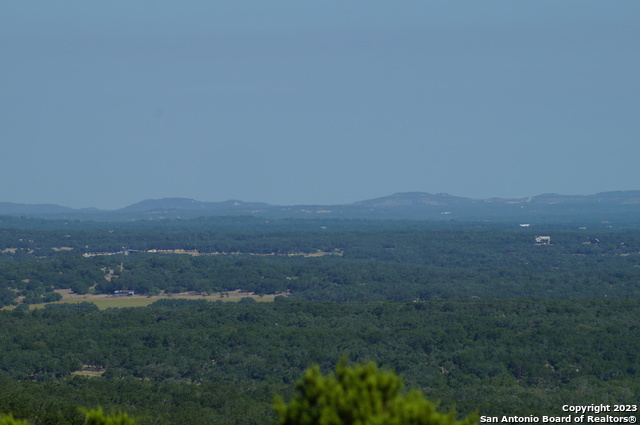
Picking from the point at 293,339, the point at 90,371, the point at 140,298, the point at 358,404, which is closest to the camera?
the point at 358,404

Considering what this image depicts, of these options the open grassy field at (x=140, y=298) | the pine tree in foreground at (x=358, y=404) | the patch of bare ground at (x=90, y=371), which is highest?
the pine tree in foreground at (x=358, y=404)

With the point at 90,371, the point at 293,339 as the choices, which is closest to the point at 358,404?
the point at 90,371

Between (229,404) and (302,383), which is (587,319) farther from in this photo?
(302,383)

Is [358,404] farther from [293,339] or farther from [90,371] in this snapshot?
[293,339]

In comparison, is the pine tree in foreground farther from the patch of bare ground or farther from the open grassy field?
the open grassy field

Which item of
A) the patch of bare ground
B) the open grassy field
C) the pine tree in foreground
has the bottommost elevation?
the open grassy field

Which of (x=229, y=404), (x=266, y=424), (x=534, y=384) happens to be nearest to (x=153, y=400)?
(x=229, y=404)

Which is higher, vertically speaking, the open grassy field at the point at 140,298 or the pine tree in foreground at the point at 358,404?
the pine tree in foreground at the point at 358,404

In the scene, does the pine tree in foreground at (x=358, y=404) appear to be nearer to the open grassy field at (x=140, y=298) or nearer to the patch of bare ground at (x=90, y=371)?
the patch of bare ground at (x=90, y=371)

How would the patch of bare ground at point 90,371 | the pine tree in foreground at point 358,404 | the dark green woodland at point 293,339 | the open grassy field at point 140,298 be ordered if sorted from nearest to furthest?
the pine tree in foreground at point 358,404, the dark green woodland at point 293,339, the patch of bare ground at point 90,371, the open grassy field at point 140,298

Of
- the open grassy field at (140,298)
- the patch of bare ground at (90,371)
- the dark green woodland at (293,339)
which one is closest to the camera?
the dark green woodland at (293,339)

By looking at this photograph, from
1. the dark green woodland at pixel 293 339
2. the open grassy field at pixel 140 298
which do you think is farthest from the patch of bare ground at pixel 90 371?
the open grassy field at pixel 140 298

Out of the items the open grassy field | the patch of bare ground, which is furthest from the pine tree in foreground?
the open grassy field
